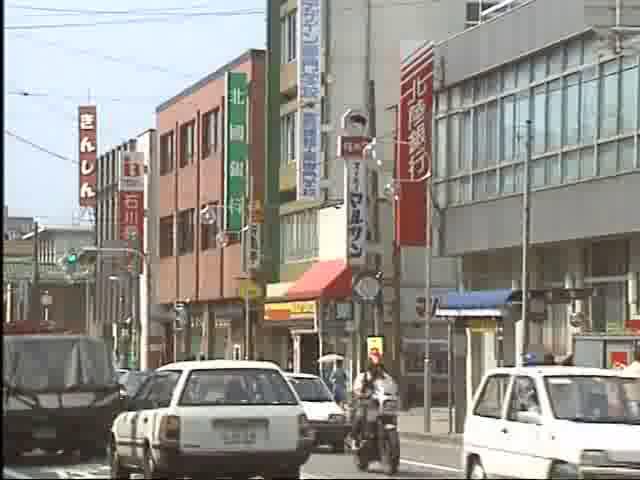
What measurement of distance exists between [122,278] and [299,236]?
28611 mm

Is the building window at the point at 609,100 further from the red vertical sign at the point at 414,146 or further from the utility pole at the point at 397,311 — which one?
the utility pole at the point at 397,311

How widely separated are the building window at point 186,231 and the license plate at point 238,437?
52.2m

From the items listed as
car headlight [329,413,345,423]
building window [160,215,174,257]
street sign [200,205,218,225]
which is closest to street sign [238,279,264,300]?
street sign [200,205,218,225]

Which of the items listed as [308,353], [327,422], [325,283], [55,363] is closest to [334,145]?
[325,283]

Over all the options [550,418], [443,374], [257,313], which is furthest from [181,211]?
[550,418]

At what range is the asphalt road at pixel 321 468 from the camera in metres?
20.8

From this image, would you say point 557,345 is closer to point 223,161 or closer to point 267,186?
point 267,186

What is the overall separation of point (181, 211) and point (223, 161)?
9.23 m

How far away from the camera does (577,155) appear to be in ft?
113

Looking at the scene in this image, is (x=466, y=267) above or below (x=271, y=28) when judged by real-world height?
below

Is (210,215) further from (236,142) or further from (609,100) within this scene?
(609,100)

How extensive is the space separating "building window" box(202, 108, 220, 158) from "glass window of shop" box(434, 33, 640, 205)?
24.9 metres

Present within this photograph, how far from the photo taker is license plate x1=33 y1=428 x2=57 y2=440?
21.7 m

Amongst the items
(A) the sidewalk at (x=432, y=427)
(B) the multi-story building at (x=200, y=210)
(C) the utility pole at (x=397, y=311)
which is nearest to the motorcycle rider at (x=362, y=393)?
(A) the sidewalk at (x=432, y=427)
